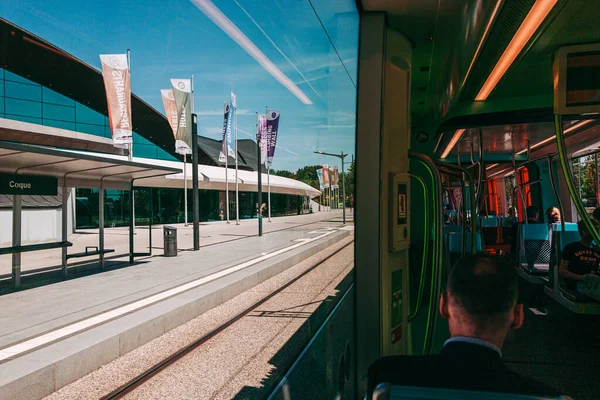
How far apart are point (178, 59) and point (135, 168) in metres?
7.16

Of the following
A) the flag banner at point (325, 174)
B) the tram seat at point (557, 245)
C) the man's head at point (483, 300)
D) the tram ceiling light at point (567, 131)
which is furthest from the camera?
the tram seat at point (557, 245)

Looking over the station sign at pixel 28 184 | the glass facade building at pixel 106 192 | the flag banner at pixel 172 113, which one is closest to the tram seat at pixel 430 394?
the glass facade building at pixel 106 192

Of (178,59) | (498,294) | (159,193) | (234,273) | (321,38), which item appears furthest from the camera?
(159,193)

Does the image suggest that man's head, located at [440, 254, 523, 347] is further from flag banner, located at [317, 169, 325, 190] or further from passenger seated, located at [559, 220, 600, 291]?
passenger seated, located at [559, 220, 600, 291]

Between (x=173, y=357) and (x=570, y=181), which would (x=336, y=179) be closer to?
(x=570, y=181)

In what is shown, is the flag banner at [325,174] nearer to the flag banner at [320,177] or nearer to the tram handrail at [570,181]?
the flag banner at [320,177]

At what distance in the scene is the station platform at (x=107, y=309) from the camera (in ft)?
12.2

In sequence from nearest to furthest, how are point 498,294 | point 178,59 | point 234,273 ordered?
point 498,294 → point 178,59 → point 234,273

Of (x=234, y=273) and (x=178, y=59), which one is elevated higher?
(x=178, y=59)

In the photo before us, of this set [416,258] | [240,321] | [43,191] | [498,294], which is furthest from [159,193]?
[498,294]

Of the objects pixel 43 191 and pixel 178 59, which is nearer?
pixel 178 59

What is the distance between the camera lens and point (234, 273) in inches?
360

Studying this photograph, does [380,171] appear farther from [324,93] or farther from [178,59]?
[178,59]

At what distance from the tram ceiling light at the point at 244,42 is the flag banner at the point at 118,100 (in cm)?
424
